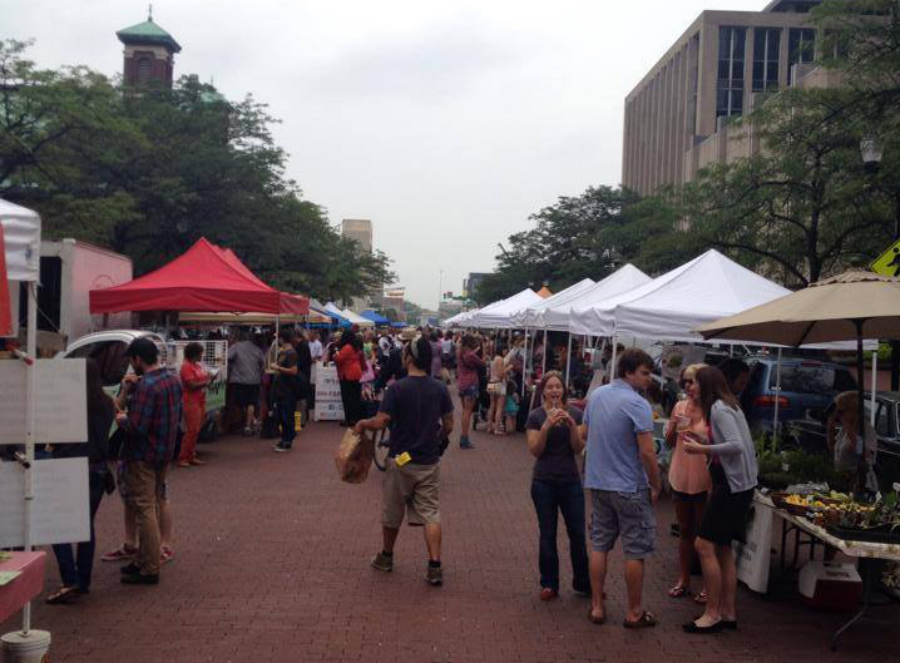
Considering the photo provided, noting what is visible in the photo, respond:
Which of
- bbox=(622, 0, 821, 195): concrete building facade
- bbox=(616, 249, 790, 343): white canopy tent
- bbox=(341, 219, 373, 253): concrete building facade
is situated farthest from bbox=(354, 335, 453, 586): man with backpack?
bbox=(341, 219, 373, 253): concrete building facade

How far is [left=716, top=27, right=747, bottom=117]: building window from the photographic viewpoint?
6662cm

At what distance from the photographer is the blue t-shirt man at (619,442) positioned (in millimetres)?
6066

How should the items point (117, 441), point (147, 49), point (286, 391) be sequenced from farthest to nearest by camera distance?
point (147, 49)
point (286, 391)
point (117, 441)

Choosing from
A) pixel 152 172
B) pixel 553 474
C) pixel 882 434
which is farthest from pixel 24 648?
pixel 152 172

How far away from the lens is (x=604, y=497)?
6.19 m

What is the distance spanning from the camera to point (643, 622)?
6242 mm

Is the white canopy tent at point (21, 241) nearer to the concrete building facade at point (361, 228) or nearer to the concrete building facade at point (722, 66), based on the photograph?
the concrete building facade at point (722, 66)

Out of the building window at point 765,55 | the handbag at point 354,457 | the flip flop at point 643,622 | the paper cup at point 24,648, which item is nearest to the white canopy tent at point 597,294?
the handbag at point 354,457

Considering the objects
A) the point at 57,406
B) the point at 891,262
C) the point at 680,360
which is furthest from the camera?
the point at 680,360

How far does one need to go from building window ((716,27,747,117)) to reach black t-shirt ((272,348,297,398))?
193 ft

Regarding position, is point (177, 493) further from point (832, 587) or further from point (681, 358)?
point (681, 358)

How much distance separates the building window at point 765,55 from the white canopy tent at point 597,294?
5512cm

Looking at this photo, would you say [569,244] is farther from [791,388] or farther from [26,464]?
[26,464]

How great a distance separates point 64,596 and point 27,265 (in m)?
2.57
